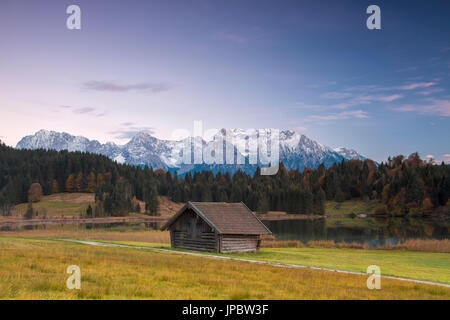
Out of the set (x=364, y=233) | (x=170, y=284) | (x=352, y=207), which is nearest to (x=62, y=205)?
(x=352, y=207)

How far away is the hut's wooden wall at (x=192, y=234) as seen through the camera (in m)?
38.9

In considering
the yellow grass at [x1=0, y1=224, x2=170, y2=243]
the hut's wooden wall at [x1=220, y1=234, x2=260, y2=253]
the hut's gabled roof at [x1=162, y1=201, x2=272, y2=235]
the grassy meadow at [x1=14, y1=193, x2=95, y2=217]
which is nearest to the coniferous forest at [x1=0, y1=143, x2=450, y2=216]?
the grassy meadow at [x1=14, y1=193, x2=95, y2=217]

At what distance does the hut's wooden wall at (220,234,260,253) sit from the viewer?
3841 centimetres

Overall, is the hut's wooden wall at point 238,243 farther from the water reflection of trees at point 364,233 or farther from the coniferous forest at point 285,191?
the coniferous forest at point 285,191

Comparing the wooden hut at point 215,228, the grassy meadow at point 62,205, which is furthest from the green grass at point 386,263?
the grassy meadow at point 62,205

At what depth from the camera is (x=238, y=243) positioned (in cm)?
3947

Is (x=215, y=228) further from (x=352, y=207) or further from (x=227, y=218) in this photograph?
(x=352, y=207)

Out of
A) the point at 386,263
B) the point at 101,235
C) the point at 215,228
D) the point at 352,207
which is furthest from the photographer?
the point at 352,207

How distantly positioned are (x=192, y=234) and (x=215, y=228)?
13.6 feet

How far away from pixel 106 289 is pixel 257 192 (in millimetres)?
170923

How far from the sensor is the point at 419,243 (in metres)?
52.0

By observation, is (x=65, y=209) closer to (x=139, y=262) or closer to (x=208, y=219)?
(x=208, y=219)
